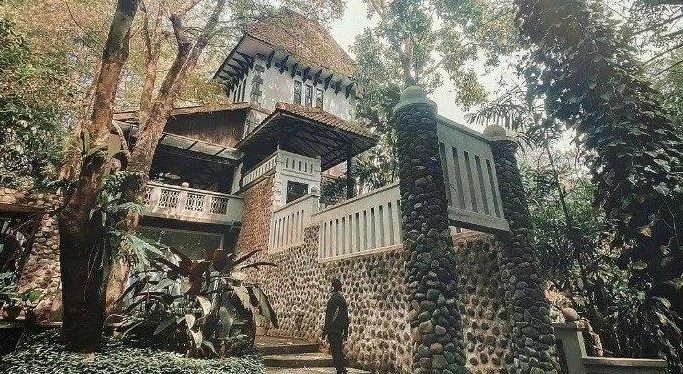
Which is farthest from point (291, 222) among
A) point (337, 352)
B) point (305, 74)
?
point (305, 74)

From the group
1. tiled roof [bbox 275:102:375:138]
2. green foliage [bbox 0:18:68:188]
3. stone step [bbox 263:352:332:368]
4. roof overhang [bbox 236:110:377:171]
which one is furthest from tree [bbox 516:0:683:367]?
green foliage [bbox 0:18:68:188]

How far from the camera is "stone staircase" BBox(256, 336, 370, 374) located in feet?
19.9

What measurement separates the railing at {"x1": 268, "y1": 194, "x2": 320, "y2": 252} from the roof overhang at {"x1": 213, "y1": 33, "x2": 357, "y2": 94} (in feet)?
27.7

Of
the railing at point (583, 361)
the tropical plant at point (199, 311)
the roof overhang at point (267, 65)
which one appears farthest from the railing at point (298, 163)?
the railing at point (583, 361)

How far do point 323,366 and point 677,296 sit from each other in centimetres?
544

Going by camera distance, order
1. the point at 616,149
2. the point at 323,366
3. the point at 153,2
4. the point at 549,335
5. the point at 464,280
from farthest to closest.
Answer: the point at 153,2
the point at 323,366
the point at 464,280
the point at 549,335
the point at 616,149

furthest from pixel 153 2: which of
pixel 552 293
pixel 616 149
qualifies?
pixel 552 293

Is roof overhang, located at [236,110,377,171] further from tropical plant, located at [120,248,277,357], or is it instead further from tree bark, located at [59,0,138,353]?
tree bark, located at [59,0,138,353]

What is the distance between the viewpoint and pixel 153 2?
36.8 feet

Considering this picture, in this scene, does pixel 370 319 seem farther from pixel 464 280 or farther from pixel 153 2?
pixel 153 2

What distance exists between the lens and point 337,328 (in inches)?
220

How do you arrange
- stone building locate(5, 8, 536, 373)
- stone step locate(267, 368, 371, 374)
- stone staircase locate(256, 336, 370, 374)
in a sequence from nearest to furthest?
stone building locate(5, 8, 536, 373) < stone step locate(267, 368, 371, 374) < stone staircase locate(256, 336, 370, 374)

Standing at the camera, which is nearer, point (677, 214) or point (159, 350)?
point (677, 214)

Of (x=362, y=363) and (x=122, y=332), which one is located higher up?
(x=122, y=332)
